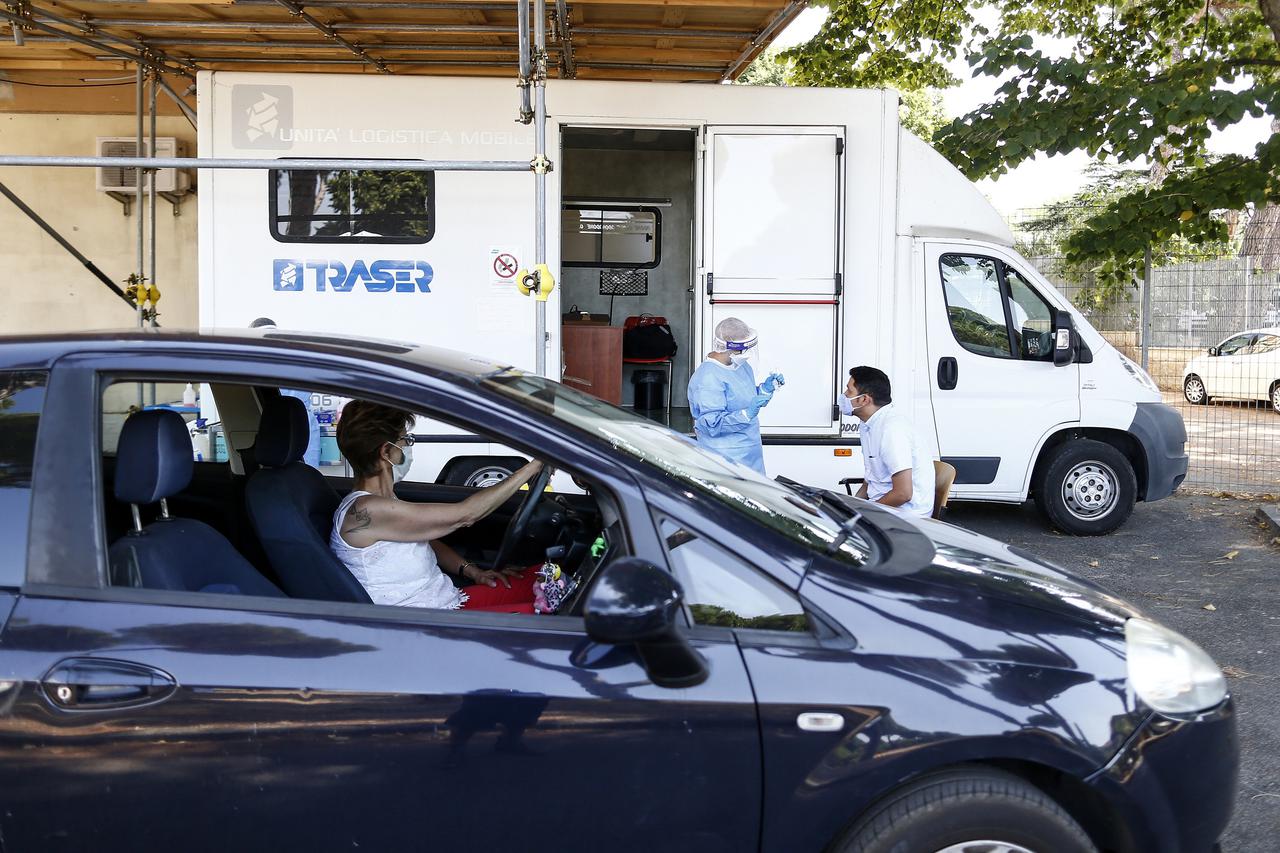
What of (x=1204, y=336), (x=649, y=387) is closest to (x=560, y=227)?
(x=649, y=387)

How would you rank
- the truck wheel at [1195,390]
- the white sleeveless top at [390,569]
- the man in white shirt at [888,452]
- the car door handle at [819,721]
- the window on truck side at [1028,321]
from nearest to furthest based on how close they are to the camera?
the car door handle at [819,721] → the white sleeveless top at [390,569] → the man in white shirt at [888,452] → the window on truck side at [1028,321] → the truck wheel at [1195,390]

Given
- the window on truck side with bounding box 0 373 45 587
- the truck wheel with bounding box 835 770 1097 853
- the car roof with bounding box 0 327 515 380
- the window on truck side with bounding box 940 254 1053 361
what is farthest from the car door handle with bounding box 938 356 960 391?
the window on truck side with bounding box 0 373 45 587

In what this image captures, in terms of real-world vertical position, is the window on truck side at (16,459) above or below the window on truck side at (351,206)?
below

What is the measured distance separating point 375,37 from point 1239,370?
12.2 metres

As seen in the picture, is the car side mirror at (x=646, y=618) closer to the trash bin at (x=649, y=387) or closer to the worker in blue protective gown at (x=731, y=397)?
the worker in blue protective gown at (x=731, y=397)

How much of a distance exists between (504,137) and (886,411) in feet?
10.3

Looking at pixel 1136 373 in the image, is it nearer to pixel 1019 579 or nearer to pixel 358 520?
pixel 1019 579

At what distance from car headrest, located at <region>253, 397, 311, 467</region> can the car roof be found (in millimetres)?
611

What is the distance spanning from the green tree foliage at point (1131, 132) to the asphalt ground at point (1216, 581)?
8.19 ft

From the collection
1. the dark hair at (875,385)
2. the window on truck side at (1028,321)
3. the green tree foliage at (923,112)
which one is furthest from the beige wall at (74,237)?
the green tree foliage at (923,112)

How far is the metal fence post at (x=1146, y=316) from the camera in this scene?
10719 mm

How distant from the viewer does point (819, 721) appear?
2.28 metres

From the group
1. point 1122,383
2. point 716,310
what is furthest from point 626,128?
point 1122,383

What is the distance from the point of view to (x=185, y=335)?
2568mm
